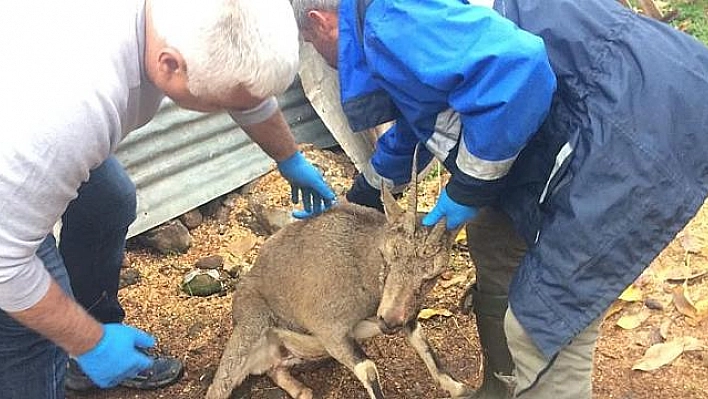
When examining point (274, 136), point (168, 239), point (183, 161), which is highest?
point (274, 136)

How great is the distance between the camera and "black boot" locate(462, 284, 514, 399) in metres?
3.94

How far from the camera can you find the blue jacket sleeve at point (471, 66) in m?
2.85

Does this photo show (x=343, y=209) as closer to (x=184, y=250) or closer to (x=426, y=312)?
(x=426, y=312)

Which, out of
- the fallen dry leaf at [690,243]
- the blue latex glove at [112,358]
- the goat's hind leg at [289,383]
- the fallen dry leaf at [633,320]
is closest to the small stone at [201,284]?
the goat's hind leg at [289,383]

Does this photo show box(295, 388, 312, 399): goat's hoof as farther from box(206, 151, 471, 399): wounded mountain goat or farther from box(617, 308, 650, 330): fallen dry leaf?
box(617, 308, 650, 330): fallen dry leaf

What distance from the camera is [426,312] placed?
488 cm

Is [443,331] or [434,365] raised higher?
[434,365]

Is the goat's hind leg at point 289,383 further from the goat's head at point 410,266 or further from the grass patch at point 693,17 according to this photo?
the grass patch at point 693,17

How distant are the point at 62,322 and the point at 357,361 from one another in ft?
4.97

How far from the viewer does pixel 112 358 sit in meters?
3.14

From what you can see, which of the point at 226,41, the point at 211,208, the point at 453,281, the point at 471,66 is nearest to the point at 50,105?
the point at 226,41

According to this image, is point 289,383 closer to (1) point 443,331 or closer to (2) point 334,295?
(2) point 334,295

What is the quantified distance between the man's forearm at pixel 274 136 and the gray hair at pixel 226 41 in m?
1.07

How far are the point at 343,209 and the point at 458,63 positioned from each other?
1.49 m
